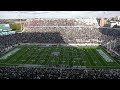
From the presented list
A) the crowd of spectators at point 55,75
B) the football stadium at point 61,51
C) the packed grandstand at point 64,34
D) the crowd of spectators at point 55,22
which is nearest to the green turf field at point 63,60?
the football stadium at point 61,51

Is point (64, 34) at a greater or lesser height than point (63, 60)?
greater

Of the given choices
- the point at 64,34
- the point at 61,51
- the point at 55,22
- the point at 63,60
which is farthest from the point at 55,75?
the point at 55,22

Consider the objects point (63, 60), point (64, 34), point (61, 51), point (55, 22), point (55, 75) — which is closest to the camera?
point (55, 75)

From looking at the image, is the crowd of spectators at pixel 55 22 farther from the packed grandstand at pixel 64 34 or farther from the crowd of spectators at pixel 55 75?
the crowd of spectators at pixel 55 75

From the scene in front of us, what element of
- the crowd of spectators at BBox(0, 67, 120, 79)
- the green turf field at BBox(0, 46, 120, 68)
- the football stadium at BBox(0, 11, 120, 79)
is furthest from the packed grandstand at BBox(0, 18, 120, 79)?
the crowd of spectators at BBox(0, 67, 120, 79)

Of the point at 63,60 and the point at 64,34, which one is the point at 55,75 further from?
the point at 64,34

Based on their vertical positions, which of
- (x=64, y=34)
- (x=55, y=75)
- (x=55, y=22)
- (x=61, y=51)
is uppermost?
(x=55, y=22)
